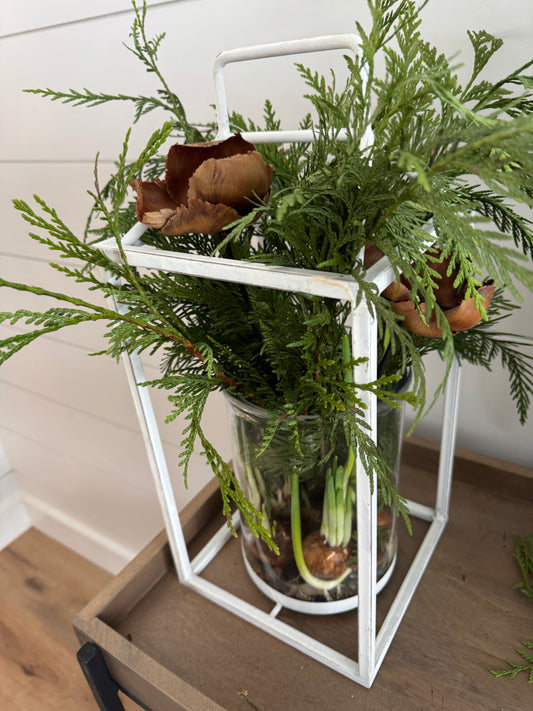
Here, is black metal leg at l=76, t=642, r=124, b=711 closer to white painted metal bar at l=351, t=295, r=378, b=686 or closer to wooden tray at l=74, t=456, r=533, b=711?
wooden tray at l=74, t=456, r=533, b=711

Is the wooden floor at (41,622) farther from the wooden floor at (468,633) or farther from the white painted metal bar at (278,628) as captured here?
the white painted metal bar at (278,628)

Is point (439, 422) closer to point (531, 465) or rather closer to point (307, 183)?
point (531, 465)

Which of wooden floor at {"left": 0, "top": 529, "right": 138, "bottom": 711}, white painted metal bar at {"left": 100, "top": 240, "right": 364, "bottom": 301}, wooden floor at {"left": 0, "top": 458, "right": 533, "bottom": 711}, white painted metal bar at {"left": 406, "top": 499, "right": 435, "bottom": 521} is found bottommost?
wooden floor at {"left": 0, "top": 529, "right": 138, "bottom": 711}

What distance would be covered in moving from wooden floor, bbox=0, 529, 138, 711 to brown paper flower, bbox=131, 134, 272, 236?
970 mm

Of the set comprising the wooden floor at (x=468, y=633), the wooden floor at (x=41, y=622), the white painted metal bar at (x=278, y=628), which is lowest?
the wooden floor at (x=41, y=622)

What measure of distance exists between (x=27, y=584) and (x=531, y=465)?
111cm

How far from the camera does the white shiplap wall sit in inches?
22.8

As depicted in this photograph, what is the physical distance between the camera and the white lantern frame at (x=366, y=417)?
285 mm

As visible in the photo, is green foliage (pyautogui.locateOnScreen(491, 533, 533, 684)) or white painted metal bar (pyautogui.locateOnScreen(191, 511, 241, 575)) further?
white painted metal bar (pyautogui.locateOnScreen(191, 511, 241, 575))

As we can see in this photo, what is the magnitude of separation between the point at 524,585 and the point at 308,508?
23 centimetres

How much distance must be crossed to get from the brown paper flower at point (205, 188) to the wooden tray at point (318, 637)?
0.35 meters

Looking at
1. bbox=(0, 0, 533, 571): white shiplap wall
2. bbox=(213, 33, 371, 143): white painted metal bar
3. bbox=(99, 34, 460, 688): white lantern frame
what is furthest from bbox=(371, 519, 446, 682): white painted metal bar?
bbox=(213, 33, 371, 143): white painted metal bar

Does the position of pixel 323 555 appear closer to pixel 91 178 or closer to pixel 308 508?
pixel 308 508

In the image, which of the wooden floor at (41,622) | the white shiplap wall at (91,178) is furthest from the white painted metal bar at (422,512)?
the wooden floor at (41,622)
